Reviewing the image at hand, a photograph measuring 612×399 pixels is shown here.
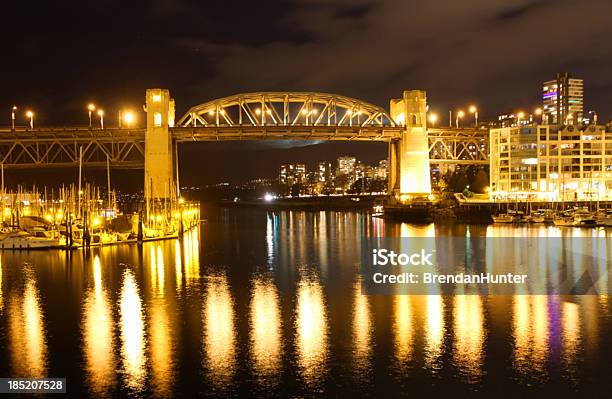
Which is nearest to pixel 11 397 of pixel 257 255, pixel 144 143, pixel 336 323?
pixel 336 323

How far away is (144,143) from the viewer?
7881cm

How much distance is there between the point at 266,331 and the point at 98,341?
4956mm

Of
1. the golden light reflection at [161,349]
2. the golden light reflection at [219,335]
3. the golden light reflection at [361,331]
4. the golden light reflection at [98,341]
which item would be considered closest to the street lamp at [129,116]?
the golden light reflection at [98,341]

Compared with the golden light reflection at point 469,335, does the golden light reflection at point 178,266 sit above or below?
above

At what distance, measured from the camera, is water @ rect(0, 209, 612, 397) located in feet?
52.5

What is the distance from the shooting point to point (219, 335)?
66.0 ft

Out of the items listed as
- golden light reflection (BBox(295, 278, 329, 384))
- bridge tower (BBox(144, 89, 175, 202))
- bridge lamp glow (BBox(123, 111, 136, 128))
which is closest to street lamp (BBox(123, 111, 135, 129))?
bridge lamp glow (BBox(123, 111, 136, 128))

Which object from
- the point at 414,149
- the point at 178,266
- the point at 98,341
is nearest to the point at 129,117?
the point at 414,149

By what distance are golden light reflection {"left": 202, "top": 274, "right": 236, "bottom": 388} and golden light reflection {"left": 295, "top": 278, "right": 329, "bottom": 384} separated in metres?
1.88

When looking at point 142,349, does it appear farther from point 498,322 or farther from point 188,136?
point 188,136

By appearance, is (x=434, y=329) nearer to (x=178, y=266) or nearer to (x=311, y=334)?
(x=311, y=334)

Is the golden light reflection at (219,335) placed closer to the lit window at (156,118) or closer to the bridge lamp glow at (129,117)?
the lit window at (156,118)

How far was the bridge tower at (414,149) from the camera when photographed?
78.6m

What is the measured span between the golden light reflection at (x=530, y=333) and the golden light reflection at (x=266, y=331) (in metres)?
6.31
